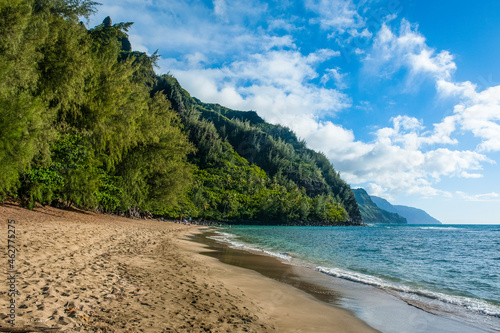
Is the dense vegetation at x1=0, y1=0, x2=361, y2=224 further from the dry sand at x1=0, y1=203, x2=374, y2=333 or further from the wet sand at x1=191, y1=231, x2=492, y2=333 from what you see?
the wet sand at x1=191, y1=231, x2=492, y2=333

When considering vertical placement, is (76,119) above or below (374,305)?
above

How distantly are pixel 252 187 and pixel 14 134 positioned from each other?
12169 cm

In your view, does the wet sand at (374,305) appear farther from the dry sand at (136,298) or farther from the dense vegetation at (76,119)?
the dense vegetation at (76,119)

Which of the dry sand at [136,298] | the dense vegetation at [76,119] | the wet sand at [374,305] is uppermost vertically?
the dense vegetation at [76,119]

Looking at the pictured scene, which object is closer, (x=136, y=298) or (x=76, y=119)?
(x=136, y=298)

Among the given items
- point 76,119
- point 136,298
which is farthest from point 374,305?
point 76,119

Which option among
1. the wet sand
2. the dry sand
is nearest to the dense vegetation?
the dry sand

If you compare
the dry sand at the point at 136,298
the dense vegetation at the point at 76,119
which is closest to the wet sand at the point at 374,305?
the dry sand at the point at 136,298

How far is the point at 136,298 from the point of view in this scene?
245 inches

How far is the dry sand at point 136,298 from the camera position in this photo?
186 inches

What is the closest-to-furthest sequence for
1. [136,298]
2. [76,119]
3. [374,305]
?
[136,298], [374,305], [76,119]

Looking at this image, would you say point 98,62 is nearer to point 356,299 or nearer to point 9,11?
point 9,11

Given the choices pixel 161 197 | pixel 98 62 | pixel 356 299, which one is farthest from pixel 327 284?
pixel 161 197

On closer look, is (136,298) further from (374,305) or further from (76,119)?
(76,119)
